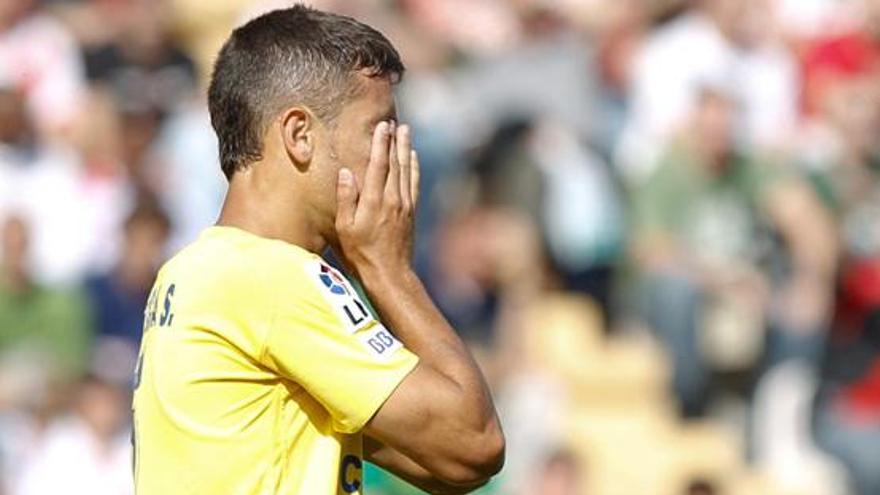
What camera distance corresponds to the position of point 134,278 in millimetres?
10062

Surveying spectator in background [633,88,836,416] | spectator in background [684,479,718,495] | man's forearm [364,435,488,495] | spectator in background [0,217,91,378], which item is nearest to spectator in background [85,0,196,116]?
spectator in background [0,217,91,378]

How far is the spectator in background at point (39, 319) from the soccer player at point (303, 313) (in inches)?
257

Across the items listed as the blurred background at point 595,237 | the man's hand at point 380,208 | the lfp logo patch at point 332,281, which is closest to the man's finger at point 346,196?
the man's hand at point 380,208

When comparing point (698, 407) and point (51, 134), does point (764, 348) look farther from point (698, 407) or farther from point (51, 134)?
point (51, 134)

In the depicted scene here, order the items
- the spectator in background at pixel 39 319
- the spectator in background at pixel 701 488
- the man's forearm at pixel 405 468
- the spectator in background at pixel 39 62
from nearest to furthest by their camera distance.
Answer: the man's forearm at pixel 405 468
the spectator in background at pixel 701 488
the spectator in background at pixel 39 319
the spectator in background at pixel 39 62

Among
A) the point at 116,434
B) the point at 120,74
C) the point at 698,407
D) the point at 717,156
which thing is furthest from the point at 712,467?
the point at 120,74

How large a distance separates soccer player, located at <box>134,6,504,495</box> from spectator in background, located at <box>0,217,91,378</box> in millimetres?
6522

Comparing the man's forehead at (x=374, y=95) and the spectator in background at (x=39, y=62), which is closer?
the man's forehead at (x=374, y=95)

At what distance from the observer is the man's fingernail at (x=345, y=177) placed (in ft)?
11.6

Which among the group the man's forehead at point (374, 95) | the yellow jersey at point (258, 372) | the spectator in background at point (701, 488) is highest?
the man's forehead at point (374, 95)

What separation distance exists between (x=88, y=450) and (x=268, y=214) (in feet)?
20.5

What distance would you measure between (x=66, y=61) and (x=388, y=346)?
8318 mm

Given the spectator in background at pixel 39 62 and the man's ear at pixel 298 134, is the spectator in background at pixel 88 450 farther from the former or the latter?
the man's ear at pixel 298 134

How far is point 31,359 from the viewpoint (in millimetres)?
10031
